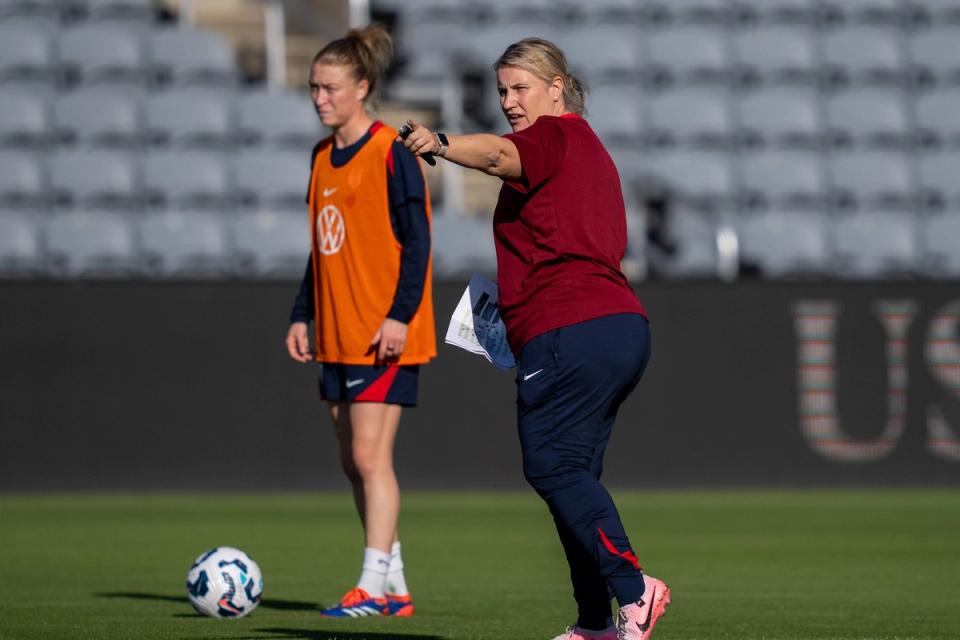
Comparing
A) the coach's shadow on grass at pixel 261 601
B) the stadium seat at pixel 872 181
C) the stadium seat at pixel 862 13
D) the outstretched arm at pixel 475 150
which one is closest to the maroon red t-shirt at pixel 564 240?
the outstretched arm at pixel 475 150

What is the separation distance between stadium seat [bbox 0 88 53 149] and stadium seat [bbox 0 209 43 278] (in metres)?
1.16

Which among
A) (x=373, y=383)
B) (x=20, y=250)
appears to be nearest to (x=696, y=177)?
(x=20, y=250)

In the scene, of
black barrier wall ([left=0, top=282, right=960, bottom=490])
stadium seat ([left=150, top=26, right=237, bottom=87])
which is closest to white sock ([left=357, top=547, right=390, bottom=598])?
black barrier wall ([left=0, top=282, right=960, bottom=490])

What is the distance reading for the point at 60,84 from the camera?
1545cm

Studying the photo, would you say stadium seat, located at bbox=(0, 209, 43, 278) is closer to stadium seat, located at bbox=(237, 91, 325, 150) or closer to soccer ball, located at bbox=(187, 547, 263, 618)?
stadium seat, located at bbox=(237, 91, 325, 150)

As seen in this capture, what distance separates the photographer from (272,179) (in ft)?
47.2

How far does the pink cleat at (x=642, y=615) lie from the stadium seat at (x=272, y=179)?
10.2 metres

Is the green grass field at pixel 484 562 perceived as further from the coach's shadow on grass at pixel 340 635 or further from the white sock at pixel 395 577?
the white sock at pixel 395 577

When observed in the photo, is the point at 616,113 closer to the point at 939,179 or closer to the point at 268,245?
the point at 939,179

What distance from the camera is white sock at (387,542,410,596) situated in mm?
6258

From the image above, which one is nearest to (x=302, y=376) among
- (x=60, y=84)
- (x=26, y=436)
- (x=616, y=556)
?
(x=26, y=436)

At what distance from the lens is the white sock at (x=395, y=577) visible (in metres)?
6.26

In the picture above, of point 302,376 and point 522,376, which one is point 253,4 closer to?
point 302,376

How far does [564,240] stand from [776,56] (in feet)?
39.8
